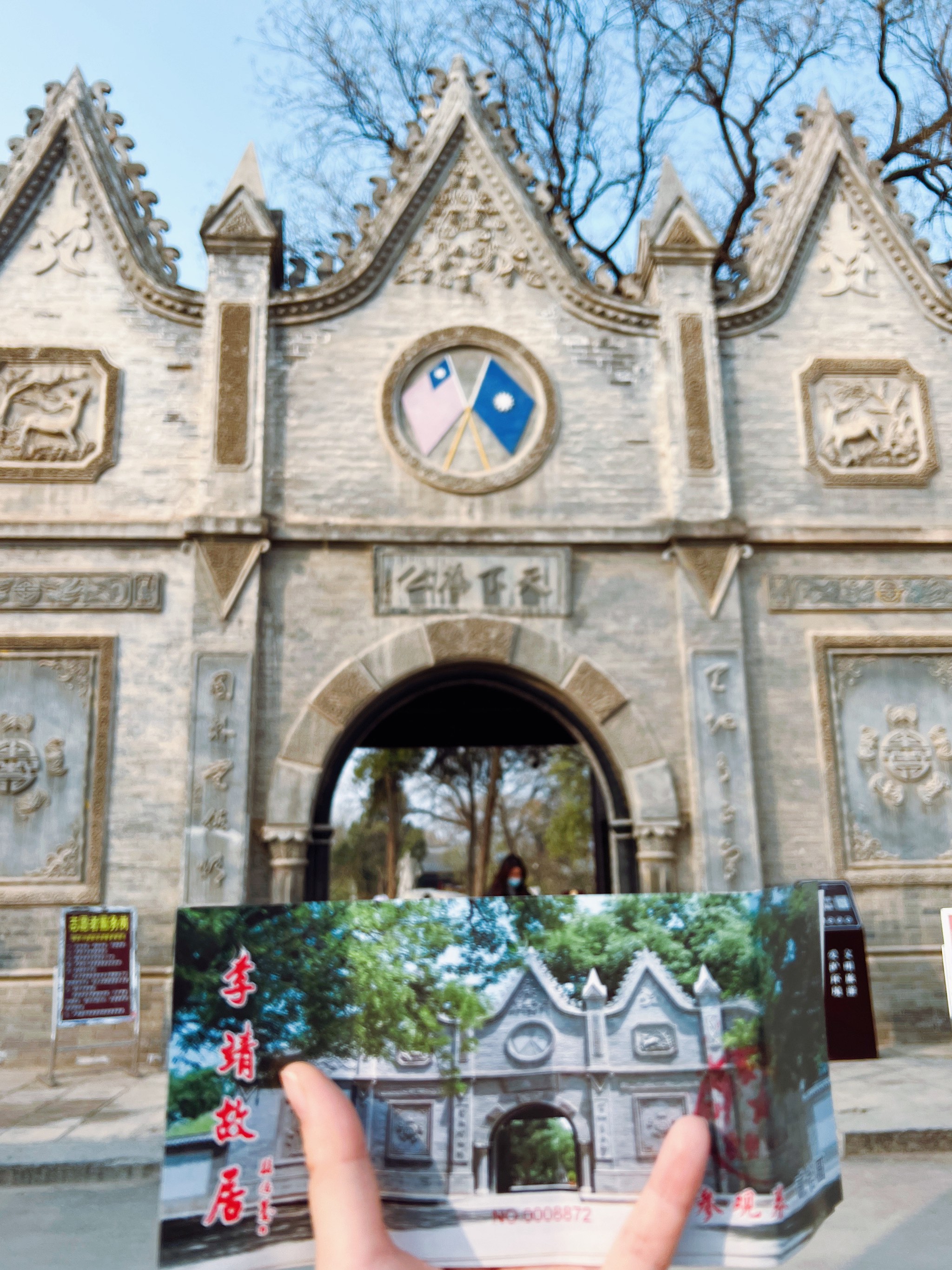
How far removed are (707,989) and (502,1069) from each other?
0.54 meters

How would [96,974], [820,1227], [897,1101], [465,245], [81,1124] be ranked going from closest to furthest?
[820,1227] → [81,1124] → [897,1101] → [96,974] → [465,245]

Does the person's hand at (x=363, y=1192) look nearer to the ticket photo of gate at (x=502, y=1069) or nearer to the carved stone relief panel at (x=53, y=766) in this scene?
the ticket photo of gate at (x=502, y=1069)

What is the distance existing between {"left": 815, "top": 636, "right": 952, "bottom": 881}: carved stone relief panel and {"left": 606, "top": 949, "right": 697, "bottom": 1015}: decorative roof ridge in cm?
757

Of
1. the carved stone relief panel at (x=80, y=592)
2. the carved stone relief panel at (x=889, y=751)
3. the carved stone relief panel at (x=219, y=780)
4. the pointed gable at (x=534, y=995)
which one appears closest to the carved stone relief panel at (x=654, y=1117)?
the pointed gable at (x=534, y=995)

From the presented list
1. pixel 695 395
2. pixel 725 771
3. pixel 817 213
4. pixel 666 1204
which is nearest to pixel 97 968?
pixel 725 771

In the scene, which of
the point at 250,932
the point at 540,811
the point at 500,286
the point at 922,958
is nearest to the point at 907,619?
the point at 922,958

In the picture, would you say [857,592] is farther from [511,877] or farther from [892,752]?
[511,877]

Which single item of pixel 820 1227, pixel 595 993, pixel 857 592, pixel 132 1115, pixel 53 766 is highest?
pixel 857 592

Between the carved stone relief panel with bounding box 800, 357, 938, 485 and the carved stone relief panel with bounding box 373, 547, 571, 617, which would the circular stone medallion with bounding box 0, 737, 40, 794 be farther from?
the carved stone relief panel with bounding box 800, 357, 938, 485

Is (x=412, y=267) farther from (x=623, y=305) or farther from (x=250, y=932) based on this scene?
(x=250, y=932)

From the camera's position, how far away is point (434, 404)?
1044 centimetres

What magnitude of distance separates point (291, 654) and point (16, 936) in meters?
3.28

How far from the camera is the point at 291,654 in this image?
9.68 meters

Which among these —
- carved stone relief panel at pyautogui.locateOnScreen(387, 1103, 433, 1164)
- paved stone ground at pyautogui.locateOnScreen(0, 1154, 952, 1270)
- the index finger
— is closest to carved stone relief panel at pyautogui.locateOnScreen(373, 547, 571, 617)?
paved stone ground at pyautogui.locateOnScreen(0, 1154, 952, 1270)
